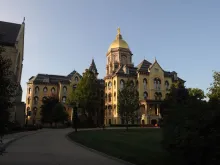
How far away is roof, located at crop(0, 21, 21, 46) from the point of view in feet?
112

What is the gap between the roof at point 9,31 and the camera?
112 ft

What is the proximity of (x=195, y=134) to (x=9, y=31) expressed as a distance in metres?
38.4

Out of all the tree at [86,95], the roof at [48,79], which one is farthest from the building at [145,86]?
the roof at [48,79]

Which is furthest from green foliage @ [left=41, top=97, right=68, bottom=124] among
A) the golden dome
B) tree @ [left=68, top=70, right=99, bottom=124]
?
the golden dome

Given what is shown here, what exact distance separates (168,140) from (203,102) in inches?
84.8

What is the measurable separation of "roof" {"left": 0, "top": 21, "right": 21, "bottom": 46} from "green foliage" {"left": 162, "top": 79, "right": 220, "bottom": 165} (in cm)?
3222

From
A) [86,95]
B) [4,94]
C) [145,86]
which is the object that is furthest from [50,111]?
[4,94]

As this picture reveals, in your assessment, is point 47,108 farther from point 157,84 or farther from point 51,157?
point 51,157

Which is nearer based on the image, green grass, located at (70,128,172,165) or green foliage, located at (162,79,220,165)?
green foliage, located at (162,79,220,165)

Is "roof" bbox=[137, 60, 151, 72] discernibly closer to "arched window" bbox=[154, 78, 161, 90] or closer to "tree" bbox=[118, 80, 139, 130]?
"arched window" bbox=[154, 78, 161, 90]

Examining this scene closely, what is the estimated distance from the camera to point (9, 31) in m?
37.3

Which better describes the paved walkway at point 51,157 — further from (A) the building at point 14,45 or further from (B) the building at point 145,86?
(B) the building at point 145,86

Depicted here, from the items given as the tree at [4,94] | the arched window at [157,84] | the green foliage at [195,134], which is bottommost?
the green foliage at [195,134]

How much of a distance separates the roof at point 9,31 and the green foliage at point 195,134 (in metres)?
32.2
